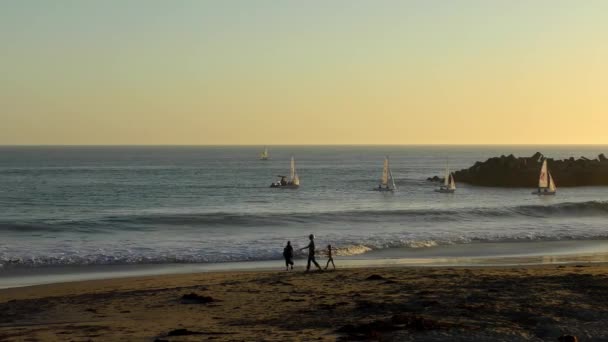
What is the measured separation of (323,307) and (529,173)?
85198 mm

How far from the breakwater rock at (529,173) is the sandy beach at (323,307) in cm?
7389

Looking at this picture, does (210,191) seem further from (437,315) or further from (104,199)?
(437,315)

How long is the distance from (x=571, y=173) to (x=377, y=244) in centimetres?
7009

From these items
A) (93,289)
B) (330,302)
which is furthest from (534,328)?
(93,289)

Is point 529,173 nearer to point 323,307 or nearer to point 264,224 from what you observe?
→ point 264,224

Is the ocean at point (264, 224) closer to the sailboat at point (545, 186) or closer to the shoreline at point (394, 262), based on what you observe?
the shoreline at point (394, 262)

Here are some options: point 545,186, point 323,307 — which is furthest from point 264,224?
point 545,186

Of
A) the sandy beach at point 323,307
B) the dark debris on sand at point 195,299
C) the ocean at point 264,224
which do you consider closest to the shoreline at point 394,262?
the ocean at point 264,224

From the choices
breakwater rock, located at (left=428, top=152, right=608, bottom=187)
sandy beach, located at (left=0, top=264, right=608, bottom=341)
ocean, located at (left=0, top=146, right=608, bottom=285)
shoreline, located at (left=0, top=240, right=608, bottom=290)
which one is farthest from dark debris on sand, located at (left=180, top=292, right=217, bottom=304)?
breakwater rock, located at (left=428, top=152, right=608, bottom=187)

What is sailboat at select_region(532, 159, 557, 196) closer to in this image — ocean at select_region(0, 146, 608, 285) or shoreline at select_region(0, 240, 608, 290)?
ocean at select_region(0, 146, 608, 285)

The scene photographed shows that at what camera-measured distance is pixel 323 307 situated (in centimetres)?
1858

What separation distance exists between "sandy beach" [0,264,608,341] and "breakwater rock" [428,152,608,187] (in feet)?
242

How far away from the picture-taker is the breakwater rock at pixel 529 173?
97.6 m

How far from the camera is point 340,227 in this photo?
47875 millimetres
